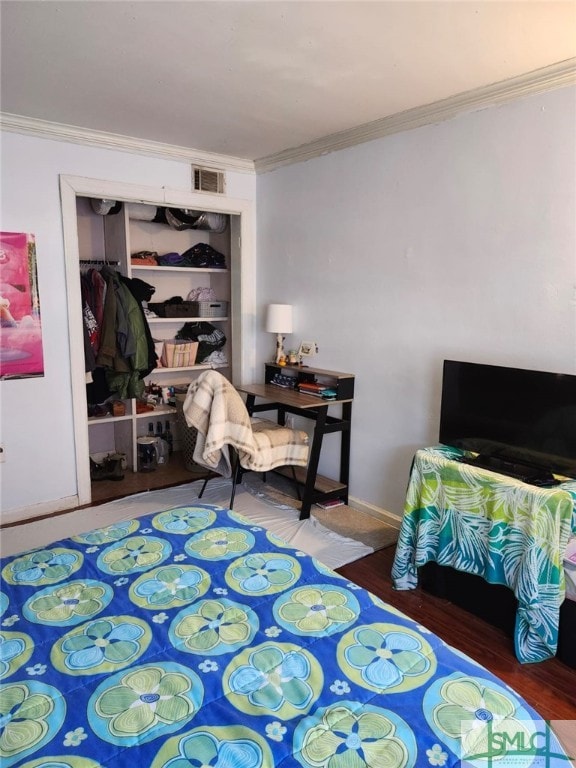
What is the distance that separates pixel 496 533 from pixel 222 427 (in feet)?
5.31

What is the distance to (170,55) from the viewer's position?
2.22 m

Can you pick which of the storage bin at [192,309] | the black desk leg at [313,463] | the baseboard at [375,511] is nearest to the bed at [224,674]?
the black desk leg at [313,463]

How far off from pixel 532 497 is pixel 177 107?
264cm

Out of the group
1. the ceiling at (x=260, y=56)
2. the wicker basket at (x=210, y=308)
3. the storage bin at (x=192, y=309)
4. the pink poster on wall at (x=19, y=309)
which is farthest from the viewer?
the wicker basket at (x=210, y=308)

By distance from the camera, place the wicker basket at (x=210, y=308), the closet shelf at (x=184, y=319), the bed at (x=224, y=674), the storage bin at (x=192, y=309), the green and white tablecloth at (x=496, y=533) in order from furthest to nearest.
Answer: the wicker basket at (x=210, y=308)
the storage bin at (x=192, y=309)
the closet shelf at (x=184, y=319)
the green and white tablecloth at (x=496, y=533)
the bed at (x=224, y=674)

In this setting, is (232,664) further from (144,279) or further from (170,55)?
(144,279)

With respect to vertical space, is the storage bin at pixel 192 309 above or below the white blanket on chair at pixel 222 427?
above

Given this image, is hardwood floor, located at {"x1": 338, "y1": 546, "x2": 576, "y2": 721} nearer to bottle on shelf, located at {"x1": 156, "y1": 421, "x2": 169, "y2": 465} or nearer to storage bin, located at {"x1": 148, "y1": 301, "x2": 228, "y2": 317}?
bottle on shelf, located at {"x1": 156, "y1": 421, "x2": 169, "y2": 465}

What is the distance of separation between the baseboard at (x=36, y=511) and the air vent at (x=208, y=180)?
95.1 inches

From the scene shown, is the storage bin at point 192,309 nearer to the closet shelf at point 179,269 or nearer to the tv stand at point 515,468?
the closet shelf at point 179,269

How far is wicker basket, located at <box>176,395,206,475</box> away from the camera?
14.1 feet

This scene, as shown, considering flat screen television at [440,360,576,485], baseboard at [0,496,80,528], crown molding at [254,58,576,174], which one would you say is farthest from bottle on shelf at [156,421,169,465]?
flat screen television at [440,360,576,485]

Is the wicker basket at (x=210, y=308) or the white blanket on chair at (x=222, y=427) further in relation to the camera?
the wicker basket at (x=210, y=308)

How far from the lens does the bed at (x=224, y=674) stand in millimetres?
1035
